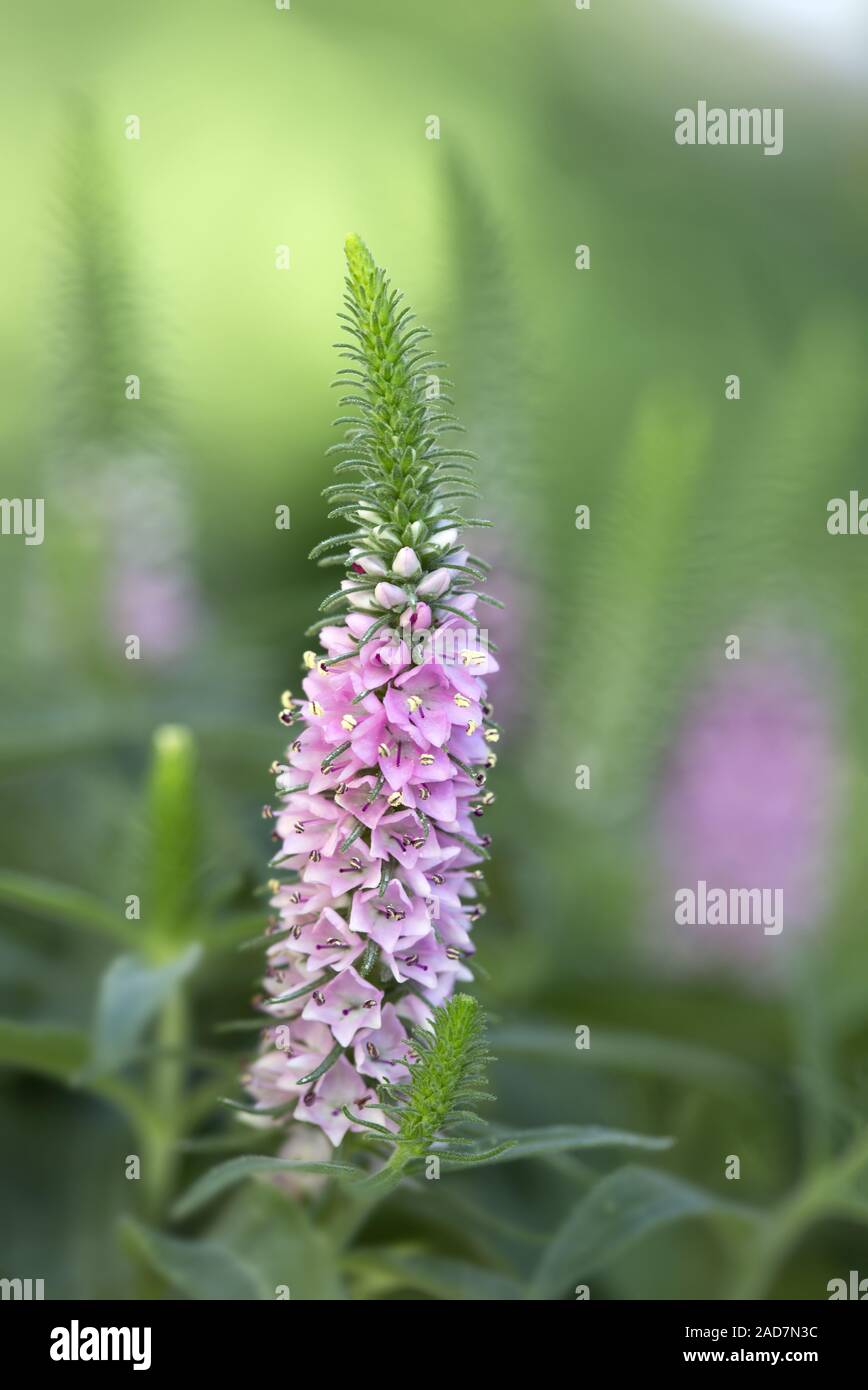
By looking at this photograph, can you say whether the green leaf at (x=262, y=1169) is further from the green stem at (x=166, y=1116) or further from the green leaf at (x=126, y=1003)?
the green stem at (x=166, y=1116)
